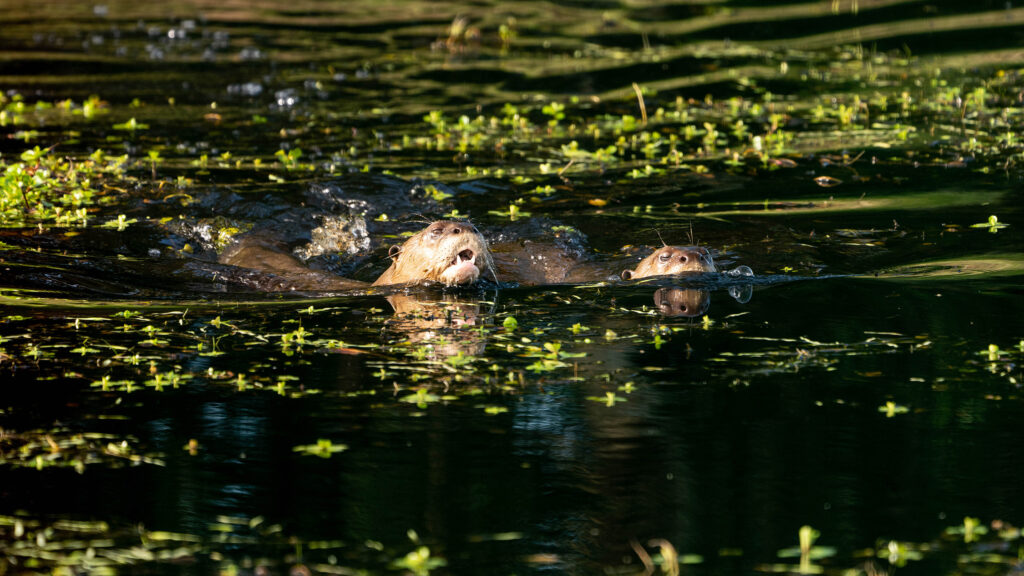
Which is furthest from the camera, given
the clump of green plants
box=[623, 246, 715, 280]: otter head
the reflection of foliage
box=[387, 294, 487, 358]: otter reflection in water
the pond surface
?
the clump of green plants

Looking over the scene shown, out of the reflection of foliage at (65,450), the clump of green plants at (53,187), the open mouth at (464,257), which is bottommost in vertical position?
the reflection of foliage at (65,450)

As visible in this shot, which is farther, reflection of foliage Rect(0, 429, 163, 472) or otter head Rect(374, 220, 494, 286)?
otter head Rect(374, 220, 494, 286)

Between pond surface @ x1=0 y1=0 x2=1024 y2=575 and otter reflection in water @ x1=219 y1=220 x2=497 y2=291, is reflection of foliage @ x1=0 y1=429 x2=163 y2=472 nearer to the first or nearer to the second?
pond surface @ x1=0 y1=0 x2=1024 y2=575

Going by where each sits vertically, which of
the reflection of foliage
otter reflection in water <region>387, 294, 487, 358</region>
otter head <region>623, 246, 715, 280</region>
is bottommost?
the reflection of foliage

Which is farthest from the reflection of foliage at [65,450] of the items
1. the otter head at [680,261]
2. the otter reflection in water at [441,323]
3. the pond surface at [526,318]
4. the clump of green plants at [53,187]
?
the clump of green plants at [53,187]

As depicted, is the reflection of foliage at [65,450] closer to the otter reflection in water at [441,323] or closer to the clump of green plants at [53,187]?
the otter reflection in water at [441,323]

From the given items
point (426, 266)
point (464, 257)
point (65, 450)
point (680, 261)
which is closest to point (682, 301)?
point (680, 261)

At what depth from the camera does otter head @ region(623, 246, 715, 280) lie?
9.23 m

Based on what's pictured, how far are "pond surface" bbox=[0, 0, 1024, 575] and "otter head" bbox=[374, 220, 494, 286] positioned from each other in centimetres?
18

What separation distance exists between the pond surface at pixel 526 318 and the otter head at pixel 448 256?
18 centimetres

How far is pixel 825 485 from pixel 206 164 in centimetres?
984

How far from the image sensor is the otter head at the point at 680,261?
9227mm

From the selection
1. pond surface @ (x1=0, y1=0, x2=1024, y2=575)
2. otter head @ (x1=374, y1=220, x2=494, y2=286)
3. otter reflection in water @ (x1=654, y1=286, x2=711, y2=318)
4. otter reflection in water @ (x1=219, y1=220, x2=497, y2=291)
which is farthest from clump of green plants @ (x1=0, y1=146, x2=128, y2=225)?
otter reflection in water @ (x1=654, y1=286, x2=711, y2=318)

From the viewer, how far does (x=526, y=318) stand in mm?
8062
